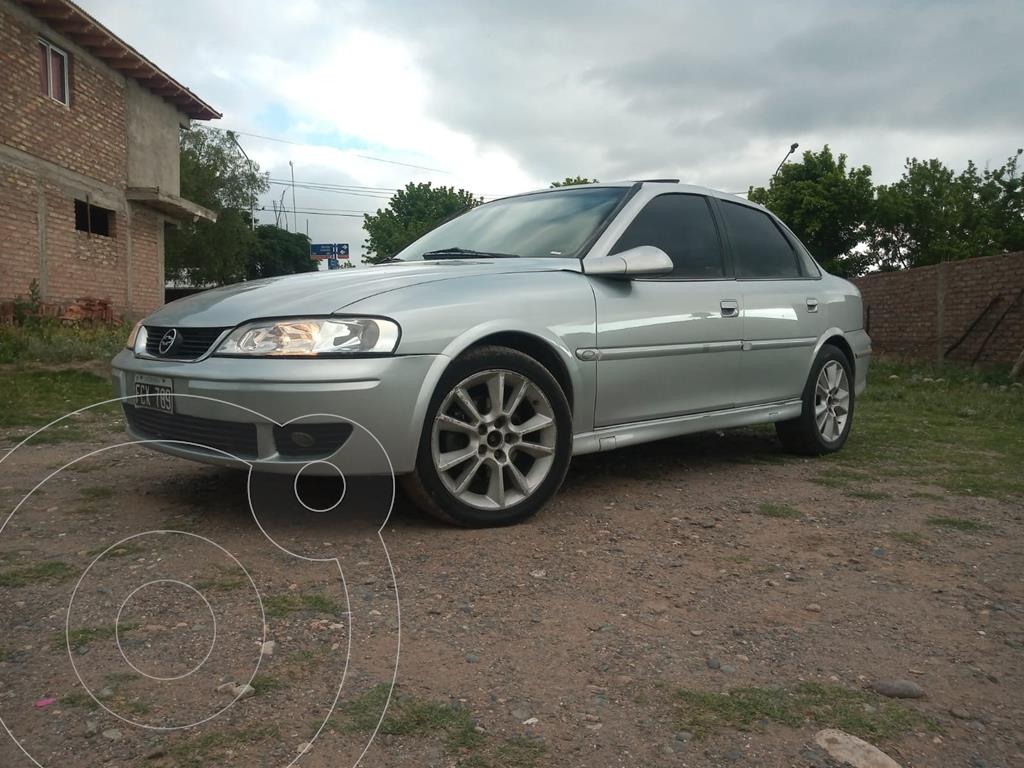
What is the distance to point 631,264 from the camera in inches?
154

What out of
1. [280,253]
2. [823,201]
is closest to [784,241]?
[823,201]

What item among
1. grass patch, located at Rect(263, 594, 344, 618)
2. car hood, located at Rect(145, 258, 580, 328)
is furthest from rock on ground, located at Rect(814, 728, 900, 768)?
Answer: car hood, located at Rect(145, 258, 580, 328)

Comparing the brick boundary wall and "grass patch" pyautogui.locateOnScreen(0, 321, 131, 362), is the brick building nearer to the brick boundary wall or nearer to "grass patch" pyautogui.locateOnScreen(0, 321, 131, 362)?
"grass patch" pyautogui.locateOnScreen(0, 321, 131, 362)

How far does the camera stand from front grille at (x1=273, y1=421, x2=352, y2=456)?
3.08 m

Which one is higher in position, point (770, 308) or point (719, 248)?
point (719, 248)

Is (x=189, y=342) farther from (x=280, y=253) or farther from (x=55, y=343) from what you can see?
(x=280, y=253)

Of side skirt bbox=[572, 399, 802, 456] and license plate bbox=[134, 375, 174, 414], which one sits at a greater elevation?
license plate bbox=[134, 375, 174, 414]

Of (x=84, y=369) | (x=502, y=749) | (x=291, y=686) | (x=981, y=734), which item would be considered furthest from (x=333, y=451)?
(x=84, y=369)

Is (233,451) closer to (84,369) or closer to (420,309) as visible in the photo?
(420,309)

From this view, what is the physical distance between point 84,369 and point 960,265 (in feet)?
42.3

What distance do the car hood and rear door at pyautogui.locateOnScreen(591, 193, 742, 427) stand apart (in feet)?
1.21

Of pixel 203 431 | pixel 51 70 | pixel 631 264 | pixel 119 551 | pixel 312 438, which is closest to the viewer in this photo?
pixel 119 551

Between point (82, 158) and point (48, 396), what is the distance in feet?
35.8

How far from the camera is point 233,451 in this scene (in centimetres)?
316
